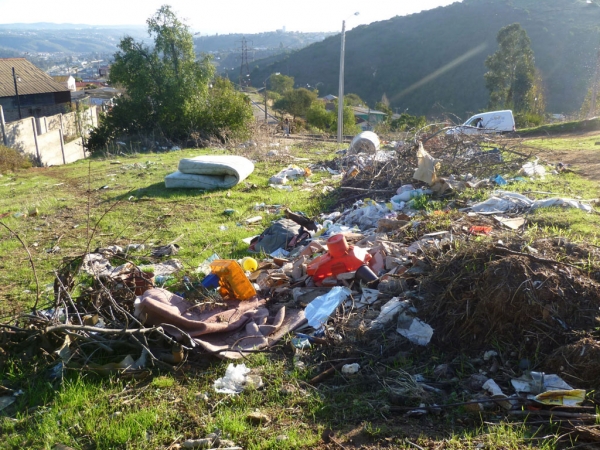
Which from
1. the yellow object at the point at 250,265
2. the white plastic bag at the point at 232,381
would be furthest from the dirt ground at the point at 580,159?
the white plastic bag at the point at 232,381

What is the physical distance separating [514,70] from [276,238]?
105 ft

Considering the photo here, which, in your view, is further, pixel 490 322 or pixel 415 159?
pixel 415 159

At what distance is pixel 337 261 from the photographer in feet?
14.2

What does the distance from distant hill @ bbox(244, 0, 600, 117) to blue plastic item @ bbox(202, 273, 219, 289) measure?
161ft

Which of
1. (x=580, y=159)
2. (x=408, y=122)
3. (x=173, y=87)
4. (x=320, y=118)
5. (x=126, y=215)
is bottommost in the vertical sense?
(x=320, y=118)

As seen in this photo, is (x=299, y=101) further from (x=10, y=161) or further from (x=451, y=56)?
(x=451, y=56)

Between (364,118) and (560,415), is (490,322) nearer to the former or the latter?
(560,415)

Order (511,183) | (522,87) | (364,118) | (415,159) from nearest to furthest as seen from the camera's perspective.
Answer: (511,183), (415,159), (522,87), (364,118)

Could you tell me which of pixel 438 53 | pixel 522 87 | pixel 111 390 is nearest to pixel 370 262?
pixel 111 390

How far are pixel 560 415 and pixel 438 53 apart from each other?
6676 cm

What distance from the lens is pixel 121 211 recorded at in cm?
787

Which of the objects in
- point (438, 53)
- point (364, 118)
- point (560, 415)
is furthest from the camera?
point (438, 53)

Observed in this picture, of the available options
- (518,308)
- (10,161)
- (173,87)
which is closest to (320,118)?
(173,87)

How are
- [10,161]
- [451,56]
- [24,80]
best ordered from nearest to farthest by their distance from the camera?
1. [10,161]
2. [24,80]
3. [451,56]
